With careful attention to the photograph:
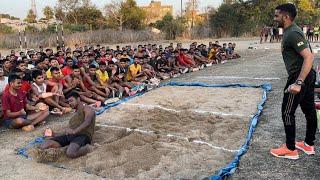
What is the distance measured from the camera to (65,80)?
7969 millimetres

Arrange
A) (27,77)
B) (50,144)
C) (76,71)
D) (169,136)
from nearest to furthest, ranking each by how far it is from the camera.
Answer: (50,144) → (169,136) → (27,77) → (76,71)

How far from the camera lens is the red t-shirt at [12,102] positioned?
6.19m

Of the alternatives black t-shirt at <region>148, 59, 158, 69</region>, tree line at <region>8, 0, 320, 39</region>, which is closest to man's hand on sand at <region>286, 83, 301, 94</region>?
black t-shirt at <region>148, 59, 158, 69</region>

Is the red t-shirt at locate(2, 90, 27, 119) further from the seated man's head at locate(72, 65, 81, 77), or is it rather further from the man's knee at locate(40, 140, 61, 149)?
the seated man's head at locate(72, 65, 81, 77)

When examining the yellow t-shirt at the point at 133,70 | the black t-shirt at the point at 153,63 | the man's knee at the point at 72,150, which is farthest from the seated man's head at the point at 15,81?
the black t-shirt at the point at 153,63

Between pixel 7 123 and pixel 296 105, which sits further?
pixel 7 123

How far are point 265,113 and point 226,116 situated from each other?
0.75 metres

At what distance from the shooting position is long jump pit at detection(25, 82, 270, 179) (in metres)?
4.39

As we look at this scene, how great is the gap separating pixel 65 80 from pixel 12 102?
1856 millimetres

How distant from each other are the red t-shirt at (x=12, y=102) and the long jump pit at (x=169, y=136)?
132cm

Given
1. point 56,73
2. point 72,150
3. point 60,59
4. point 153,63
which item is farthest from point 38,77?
point 153,63

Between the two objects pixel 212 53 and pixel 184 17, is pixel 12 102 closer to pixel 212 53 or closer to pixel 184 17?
pixel 212 53

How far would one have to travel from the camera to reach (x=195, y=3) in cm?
4625

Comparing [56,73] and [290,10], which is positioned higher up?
[290,10]
